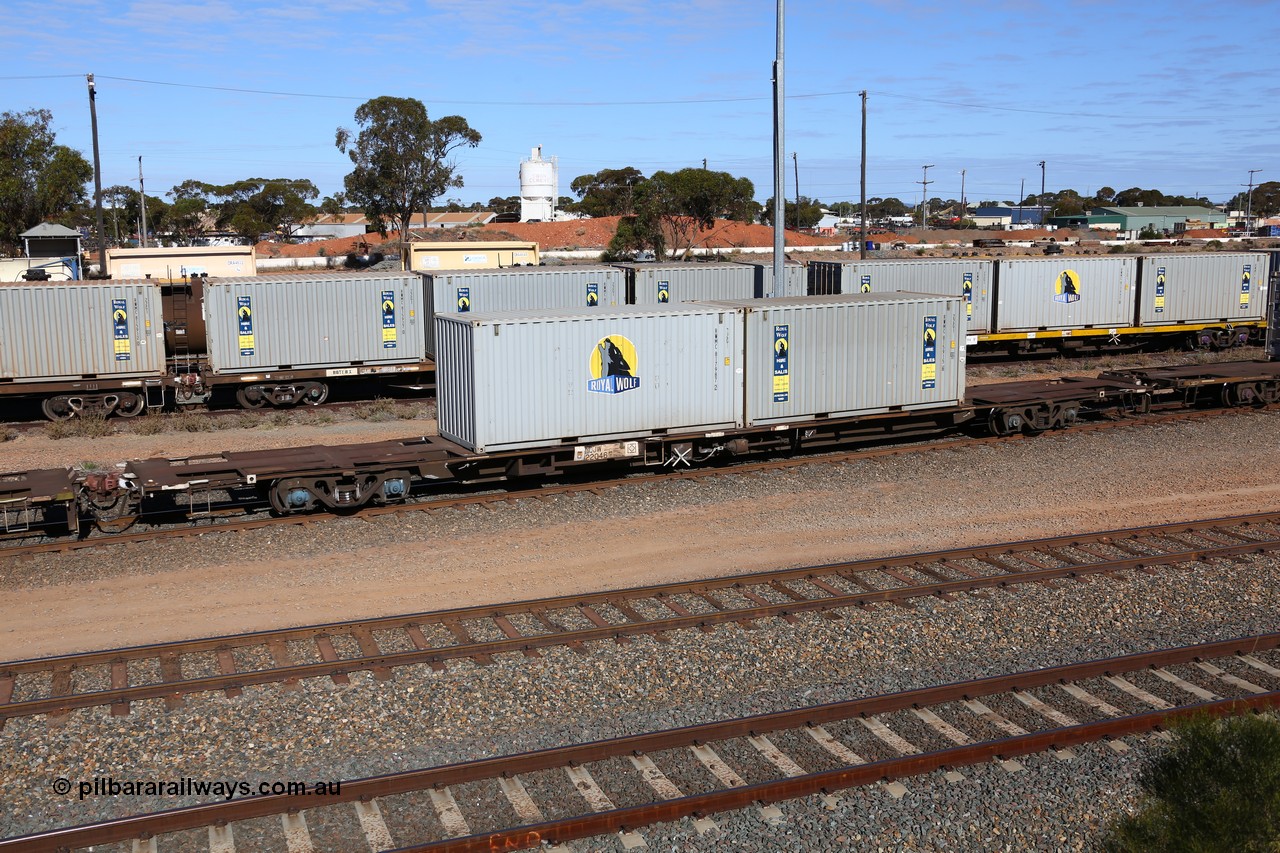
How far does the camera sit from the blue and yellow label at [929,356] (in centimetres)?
2002

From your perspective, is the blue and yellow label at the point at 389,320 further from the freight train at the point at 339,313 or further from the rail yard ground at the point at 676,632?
the rail yard ground at the point at 676,632

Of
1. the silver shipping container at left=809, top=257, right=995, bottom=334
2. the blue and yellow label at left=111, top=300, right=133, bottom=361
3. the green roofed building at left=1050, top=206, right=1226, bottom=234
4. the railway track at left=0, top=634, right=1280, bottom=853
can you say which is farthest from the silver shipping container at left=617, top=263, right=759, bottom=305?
the green roofed building at left=1050, top=206, right=1226, bottom=234

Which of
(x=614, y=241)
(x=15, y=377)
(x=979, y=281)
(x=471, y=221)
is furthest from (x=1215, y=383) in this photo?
(x=471, y=221)

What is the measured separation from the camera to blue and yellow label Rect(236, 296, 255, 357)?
25.4 meters

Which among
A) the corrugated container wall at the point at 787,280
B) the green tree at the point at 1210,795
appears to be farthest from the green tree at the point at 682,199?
the green tree at the point at 1210,795

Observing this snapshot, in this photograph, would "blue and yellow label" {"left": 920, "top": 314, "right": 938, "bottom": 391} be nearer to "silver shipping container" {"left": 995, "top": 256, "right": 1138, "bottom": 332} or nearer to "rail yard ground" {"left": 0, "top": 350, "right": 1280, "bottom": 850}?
"rail yard ground" {"left": 0, "top": 350, "right": 1280, "bottom": 850}

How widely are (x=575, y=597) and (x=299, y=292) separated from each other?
16.6m

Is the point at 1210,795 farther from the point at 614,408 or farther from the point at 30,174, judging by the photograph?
the point at 30,174

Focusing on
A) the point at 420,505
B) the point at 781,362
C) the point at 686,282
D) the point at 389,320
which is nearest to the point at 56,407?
the point at 389,320

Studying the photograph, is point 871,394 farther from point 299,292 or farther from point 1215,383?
point 299,292

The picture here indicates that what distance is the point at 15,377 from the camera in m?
24.2

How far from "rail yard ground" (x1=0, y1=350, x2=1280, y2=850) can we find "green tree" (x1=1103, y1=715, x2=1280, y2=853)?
1.17ft

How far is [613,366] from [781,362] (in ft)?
10.5

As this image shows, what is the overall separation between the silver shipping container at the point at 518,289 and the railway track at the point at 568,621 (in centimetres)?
1470
